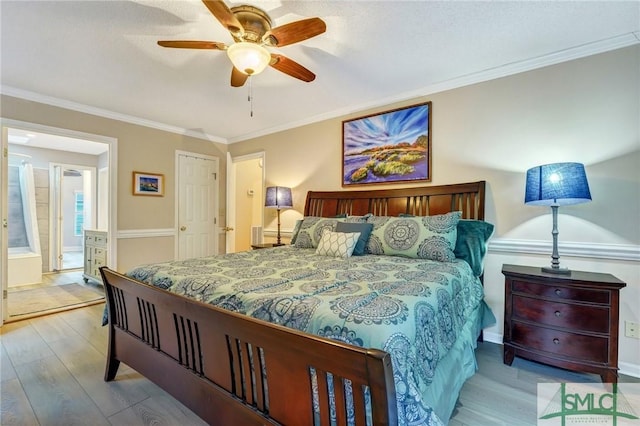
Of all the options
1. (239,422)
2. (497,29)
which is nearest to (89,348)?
(239,422)

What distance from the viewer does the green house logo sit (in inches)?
63.4

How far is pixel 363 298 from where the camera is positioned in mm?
1248

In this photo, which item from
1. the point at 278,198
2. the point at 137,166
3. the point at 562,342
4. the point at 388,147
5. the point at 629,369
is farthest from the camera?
the point at 137,166

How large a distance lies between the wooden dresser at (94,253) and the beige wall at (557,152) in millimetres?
4592

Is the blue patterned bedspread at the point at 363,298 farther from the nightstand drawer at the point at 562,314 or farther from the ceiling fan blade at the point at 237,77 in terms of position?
the ceiling fan blade at the point at 237,77

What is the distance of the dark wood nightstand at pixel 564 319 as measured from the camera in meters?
1.84

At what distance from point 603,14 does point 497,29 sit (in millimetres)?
635

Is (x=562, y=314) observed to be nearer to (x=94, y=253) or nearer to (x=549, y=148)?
(x=549, y=148)

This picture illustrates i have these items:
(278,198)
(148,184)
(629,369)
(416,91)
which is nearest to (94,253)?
(148,184)

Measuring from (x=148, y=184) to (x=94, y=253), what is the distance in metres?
1.45

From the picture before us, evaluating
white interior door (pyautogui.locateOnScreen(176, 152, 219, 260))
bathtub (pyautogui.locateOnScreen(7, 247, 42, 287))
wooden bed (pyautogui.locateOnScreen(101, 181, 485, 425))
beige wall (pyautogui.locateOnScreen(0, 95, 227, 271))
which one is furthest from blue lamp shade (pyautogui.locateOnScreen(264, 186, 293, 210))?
bathtub (pyautogui.locateOnScreen(7, 247, 42, 287))

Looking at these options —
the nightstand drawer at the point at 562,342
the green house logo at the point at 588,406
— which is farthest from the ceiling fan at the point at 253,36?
the green house logo at the point at 588,406

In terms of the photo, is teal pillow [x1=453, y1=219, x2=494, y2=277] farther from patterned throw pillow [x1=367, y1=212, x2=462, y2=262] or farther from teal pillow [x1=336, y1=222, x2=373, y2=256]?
teal pillow [x1=336, y1=222, x2=373, y2=256]

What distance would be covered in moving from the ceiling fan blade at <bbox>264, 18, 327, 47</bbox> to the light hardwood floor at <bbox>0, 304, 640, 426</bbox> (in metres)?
2.38
